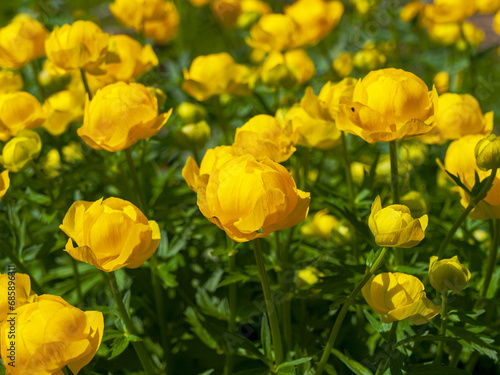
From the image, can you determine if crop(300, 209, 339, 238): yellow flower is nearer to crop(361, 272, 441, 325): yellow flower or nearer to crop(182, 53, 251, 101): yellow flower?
crop(182, 53, 251, 101): yellow flower

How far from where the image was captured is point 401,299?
818 millimetres

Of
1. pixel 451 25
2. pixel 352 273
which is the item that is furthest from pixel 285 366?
pixel 451 25

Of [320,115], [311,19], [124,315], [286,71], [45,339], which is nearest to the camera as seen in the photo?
[45,339]

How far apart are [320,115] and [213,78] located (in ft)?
1.30

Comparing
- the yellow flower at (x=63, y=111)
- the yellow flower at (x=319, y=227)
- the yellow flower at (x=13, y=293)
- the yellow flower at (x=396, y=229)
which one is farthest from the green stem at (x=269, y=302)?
the yellow flower at (x=63, y=111)

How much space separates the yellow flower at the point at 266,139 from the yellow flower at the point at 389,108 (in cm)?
13

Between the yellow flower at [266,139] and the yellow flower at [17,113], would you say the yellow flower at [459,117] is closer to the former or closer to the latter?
the yellow flower at [266,139]

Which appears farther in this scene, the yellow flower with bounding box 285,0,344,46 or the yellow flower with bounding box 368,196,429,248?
the yellow flower with bounding box 285,0,344,46

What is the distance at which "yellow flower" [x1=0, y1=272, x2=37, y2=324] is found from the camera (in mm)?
756

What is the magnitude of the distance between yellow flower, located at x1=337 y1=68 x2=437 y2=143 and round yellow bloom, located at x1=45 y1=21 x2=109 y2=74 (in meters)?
0.55

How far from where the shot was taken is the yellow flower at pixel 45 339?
69cm

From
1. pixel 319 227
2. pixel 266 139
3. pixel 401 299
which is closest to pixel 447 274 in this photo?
pixel 401 299

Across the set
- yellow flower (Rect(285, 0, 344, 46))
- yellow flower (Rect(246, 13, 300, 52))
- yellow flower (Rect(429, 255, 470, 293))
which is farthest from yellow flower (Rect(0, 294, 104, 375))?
yellow flower (Rect(285, 0, 344, 46))

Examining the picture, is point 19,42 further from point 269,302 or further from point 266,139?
point 269,302
